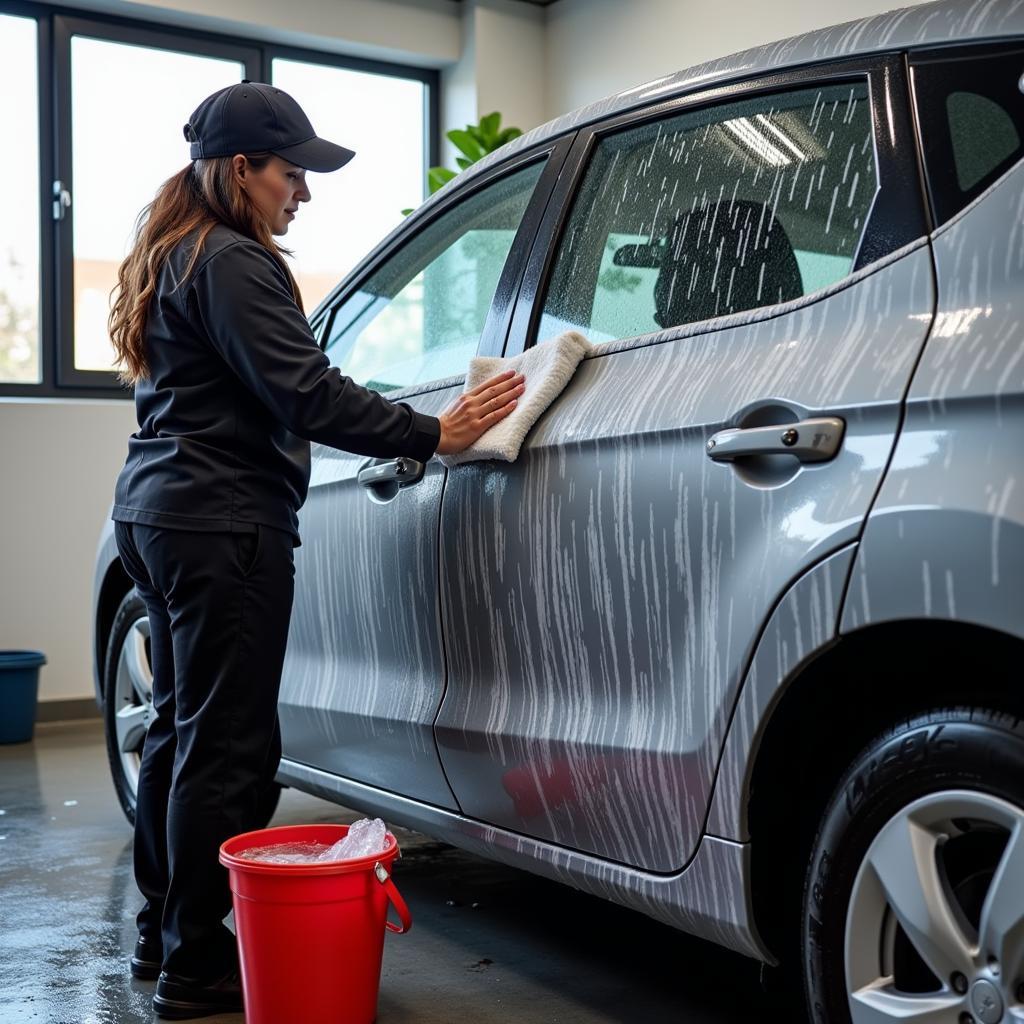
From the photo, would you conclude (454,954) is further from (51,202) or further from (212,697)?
(51,202)

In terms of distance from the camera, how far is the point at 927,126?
4.88 feet

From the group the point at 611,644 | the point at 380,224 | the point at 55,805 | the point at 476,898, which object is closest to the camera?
the point at 611,644

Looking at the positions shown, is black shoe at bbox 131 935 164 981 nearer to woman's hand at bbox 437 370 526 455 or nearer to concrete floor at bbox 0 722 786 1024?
concrete floor at bbox 0 722 786 1024

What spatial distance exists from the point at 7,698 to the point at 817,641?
13.6 ft

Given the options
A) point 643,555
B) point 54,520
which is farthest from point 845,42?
point 54,520

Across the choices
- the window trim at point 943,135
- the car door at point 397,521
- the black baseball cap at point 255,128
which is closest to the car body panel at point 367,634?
the car door at point 397,521

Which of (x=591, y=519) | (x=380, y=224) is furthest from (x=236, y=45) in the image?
(x=591, y=519)

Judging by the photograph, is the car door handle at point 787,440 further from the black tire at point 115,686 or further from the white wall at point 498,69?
the white wall at point 498,69

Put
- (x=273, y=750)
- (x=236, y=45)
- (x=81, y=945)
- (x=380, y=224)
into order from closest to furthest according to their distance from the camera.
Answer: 1. (x=273, y=750)
2. (x=81, y=945)
3. (x=236, y=45)
4. (x=380, y=224)

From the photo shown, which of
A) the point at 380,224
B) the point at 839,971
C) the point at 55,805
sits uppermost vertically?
the point at 380,224

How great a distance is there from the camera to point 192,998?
80.7 inches

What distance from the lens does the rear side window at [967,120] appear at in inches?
55.1

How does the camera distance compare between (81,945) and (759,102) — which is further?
(81,945)

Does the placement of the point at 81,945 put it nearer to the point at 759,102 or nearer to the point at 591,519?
the point at 591,519
